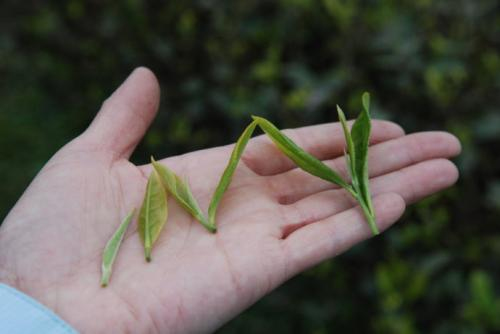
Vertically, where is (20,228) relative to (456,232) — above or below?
above

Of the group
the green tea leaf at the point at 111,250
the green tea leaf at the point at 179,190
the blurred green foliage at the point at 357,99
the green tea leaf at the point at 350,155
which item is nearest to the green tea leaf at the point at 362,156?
the green tea leaf at the point at 350,155

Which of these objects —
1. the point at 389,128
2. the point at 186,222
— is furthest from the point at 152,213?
the point at 389,128

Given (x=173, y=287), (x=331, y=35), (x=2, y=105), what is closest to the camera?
(x=173, y=287)

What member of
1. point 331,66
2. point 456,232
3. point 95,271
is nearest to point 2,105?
point 331,66

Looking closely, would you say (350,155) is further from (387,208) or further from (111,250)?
(111,250)

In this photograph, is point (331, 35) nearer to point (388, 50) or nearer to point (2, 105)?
point (388, 50)
